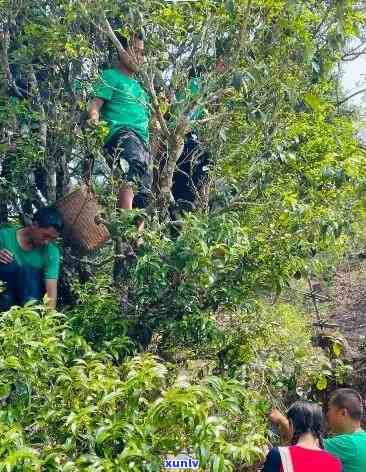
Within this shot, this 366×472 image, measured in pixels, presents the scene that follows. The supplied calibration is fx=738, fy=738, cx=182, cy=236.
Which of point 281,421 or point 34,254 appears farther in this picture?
point 34,254

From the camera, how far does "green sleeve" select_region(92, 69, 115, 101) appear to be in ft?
15.6

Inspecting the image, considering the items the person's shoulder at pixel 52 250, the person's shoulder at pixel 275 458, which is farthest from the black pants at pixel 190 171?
the person's shoulder at pixel 275 458

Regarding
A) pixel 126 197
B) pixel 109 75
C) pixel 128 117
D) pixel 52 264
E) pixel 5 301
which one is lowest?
pixel 5 301

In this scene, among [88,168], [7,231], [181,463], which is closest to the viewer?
[181,463]

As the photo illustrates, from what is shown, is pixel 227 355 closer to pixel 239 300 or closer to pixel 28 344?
pixel 239 300

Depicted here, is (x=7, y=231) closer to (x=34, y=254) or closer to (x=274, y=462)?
(x=34, y=254)

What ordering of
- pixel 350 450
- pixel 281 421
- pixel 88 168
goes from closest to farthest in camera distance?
pixel 350 450 → pixel 281 421 → pixel 88 168

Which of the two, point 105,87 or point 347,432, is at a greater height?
point 105,87

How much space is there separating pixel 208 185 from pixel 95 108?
0.88m

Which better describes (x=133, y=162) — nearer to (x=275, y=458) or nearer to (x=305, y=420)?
(x=305, y=420)

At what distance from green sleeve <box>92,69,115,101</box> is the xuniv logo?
260 centimetres

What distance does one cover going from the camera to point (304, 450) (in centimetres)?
308

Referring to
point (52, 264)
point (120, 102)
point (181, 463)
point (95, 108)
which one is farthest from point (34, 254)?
point (181, 463)

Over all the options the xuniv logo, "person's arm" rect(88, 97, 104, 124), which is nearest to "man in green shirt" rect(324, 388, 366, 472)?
the xuniv logo
